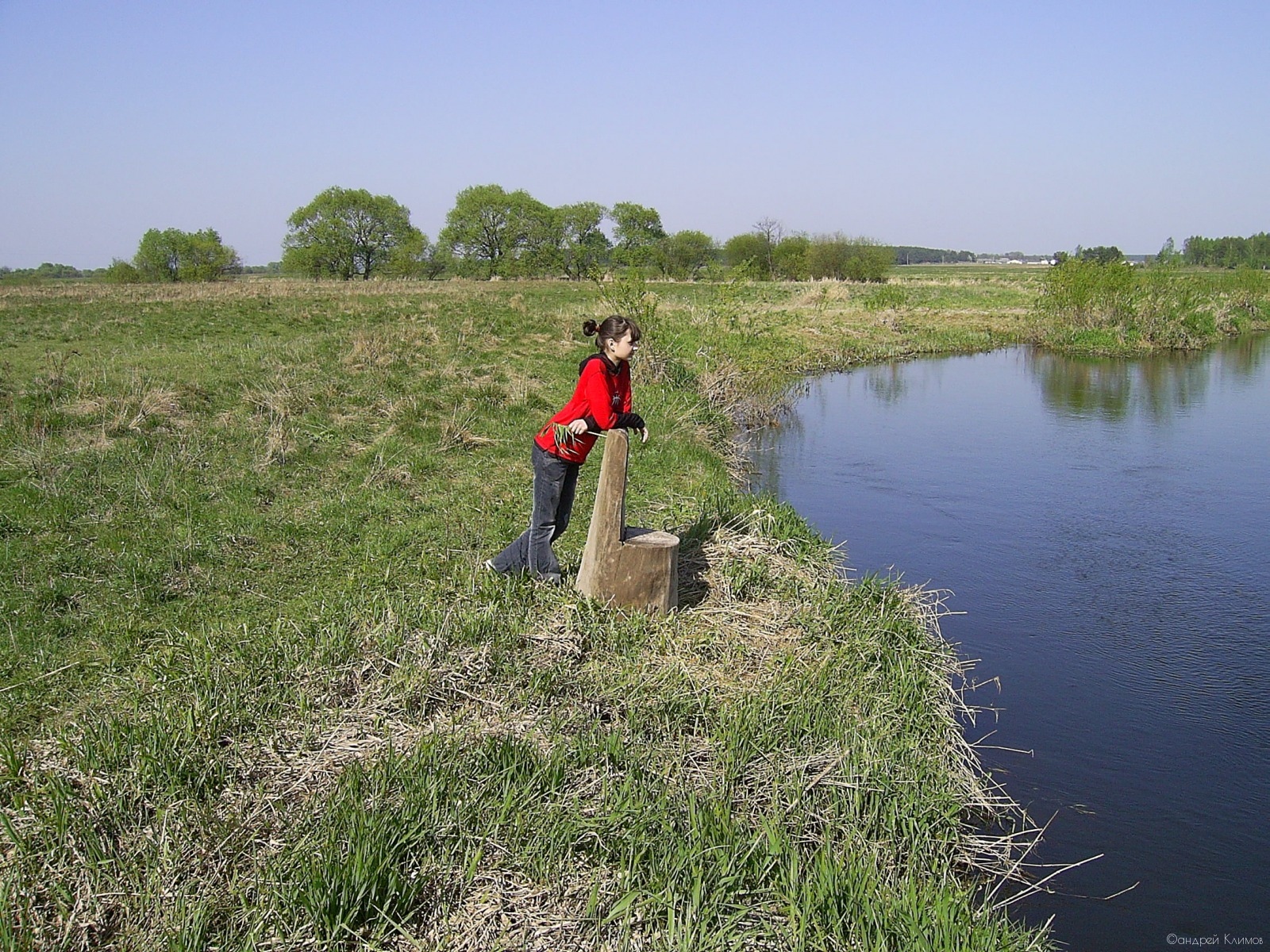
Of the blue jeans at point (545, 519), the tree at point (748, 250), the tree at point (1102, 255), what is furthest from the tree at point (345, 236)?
the blue jeans at point (545, 519)

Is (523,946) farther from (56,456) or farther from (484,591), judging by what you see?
(56,456)

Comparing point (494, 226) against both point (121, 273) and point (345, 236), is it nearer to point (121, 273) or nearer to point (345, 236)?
point (345, 236)

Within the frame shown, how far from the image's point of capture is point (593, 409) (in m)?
5.32

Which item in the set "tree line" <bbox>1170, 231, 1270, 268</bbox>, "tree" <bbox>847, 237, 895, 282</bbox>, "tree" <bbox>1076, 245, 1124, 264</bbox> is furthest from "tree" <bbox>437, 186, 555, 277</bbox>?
"tree line" <bbox>1170, 231, 1270, 268</bbox>

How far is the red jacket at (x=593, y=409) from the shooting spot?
5.30 metres

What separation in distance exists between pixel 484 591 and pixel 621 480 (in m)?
1.12

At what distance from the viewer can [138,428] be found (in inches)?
364

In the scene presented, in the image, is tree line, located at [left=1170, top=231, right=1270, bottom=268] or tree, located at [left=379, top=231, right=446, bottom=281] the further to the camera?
tree line, located at [left=1170, top=231, right=1270, bottom=268]

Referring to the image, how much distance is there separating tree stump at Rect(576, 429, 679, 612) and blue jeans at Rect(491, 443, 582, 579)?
1.02ft

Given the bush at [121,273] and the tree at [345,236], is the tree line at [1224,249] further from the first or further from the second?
the bush at [121,273]

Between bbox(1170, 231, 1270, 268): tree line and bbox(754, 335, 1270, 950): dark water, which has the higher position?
bbox(1170, 231, 1270, 268): tree line

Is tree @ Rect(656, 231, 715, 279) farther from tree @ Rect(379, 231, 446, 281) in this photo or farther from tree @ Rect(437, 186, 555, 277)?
tree @ Rect(379, 231, 446, 281)

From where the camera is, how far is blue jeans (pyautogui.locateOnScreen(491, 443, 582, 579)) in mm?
5652

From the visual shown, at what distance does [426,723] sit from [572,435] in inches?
70.7
